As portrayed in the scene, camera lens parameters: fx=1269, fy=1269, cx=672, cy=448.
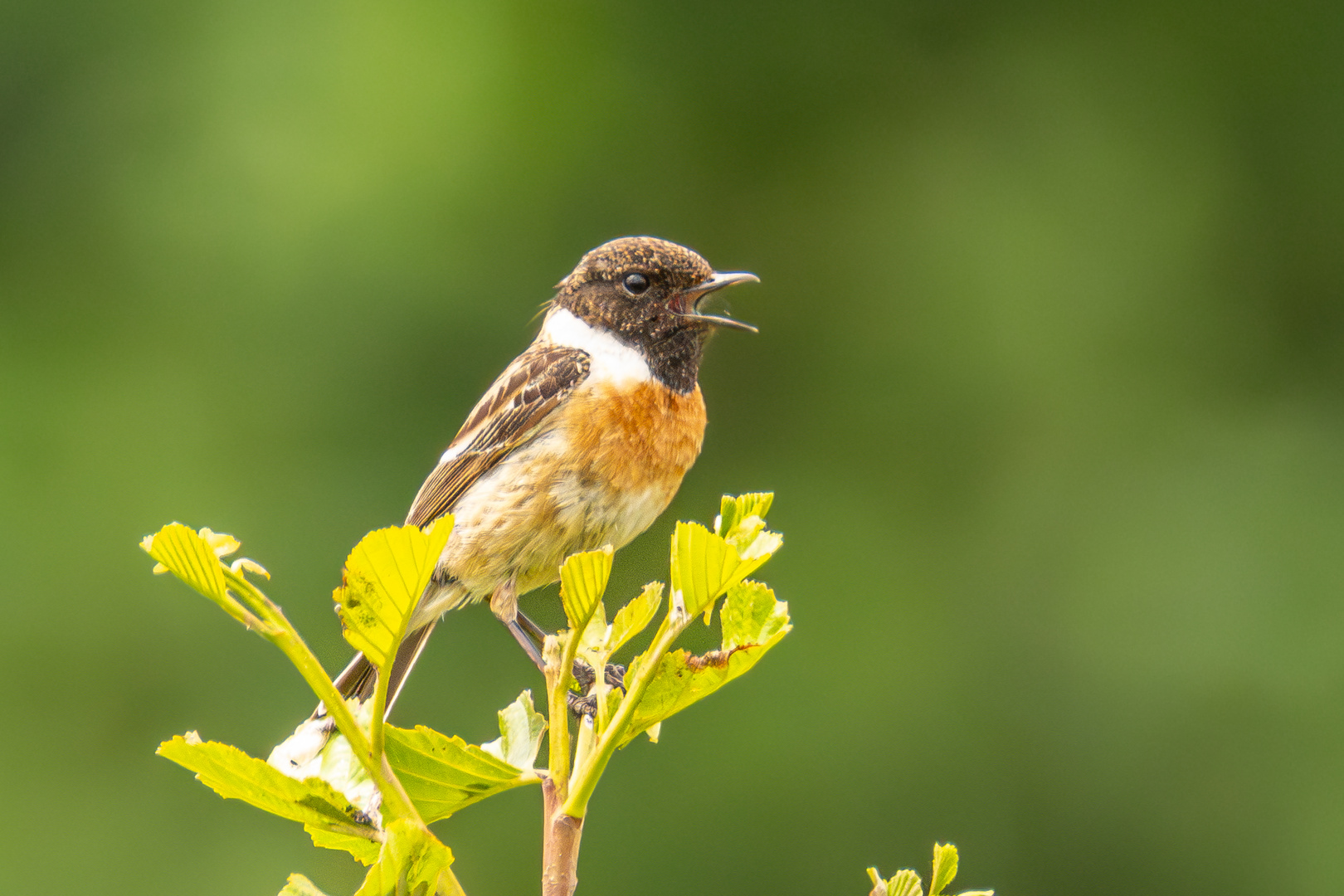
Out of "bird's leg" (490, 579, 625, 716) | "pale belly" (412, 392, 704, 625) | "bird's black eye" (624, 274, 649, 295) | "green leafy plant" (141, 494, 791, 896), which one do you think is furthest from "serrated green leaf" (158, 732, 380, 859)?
"bird's black eye" (624, 274, 649, 295)

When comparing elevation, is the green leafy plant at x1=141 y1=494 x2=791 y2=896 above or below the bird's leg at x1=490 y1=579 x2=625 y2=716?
above

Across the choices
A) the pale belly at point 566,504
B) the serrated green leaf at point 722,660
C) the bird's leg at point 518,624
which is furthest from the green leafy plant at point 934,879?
the pale belly at point 566,504

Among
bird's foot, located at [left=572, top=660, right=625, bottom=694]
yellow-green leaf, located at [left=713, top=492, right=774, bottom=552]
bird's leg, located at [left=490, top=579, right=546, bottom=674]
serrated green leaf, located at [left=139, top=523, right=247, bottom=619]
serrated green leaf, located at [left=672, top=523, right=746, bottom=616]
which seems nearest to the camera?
serrated green leaf, located at [left=139, top=523, right=247, bottom=619]

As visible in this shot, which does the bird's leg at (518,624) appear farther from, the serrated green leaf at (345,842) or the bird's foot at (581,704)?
the serrated green leaf at (345,842)

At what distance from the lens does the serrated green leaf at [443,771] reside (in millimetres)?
1270

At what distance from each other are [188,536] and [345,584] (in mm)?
148

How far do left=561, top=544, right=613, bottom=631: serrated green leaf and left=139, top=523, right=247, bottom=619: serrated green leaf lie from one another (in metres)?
0.29

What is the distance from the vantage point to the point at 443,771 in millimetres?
1291

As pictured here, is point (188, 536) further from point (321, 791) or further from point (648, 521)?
point (648, 521)

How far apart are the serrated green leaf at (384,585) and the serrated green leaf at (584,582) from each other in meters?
0.13

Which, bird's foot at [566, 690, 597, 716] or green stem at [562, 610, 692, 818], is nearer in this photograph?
green stem at [562, 610, 692, 818]

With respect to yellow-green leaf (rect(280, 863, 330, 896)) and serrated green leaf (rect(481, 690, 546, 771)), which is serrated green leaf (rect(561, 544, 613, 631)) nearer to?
serrated green leaf (rect(481, 690, 546, 771))

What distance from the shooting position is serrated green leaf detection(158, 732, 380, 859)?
118 cm

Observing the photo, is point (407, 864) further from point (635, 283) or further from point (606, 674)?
point (635, 283)
